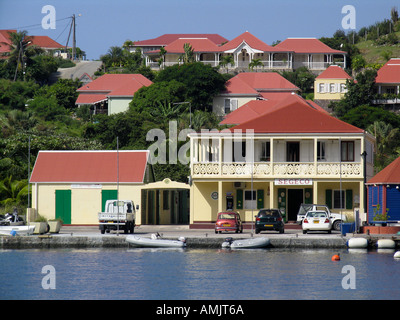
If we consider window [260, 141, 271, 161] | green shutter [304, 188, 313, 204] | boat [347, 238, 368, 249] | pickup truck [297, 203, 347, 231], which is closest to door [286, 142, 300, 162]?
window [260, 141, 271, 161]

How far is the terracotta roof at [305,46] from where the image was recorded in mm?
139625

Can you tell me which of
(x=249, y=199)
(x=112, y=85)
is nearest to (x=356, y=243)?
(x=249, y=199)

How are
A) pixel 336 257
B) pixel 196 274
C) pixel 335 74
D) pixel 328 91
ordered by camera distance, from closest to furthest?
pixel 196 274
pixel 336 257
pixel 328 91
pixel 335 74

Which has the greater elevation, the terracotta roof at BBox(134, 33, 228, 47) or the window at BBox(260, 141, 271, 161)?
the terracotta roof at BBox(134, 33, 228, 47)

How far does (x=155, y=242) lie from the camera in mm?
43938

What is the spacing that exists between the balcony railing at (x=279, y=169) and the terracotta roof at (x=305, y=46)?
8875 centimetres

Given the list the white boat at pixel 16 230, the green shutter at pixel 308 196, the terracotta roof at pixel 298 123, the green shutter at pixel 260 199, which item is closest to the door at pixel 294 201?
the green shutter at pixel 308 196

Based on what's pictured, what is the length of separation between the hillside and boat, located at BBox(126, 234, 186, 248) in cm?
11595

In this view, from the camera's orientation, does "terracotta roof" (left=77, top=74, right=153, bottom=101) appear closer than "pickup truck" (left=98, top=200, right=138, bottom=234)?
No

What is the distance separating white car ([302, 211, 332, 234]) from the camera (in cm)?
4656

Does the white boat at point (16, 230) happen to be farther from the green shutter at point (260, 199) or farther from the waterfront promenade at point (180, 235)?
the green shutter at point (260, 199)

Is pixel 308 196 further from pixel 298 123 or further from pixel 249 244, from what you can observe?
pixel 249 244

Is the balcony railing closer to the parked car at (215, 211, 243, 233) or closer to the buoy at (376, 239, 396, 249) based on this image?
the parked car at (215, 211, 243, 233)

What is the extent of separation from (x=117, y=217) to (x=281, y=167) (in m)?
11.5
